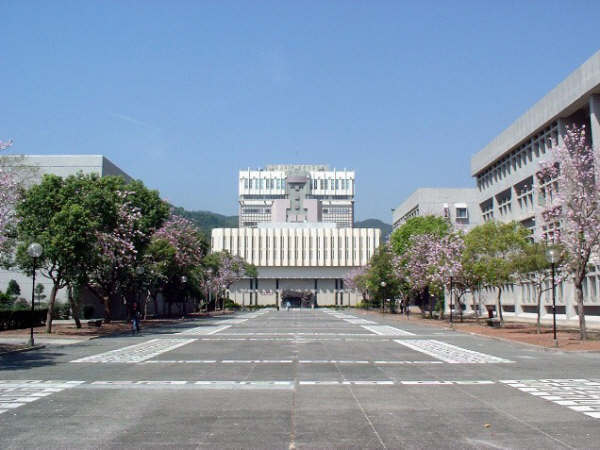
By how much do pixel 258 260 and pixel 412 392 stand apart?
410ft

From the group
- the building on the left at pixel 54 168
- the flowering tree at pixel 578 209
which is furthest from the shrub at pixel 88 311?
the flowering tree at pixel 578 209

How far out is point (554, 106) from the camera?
49.3m

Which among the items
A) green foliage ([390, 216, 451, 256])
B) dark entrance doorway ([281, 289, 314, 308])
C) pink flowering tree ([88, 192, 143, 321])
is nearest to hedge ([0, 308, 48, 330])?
pink flowering tree ([88, 192, 143, 321])

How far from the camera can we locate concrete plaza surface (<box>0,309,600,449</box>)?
29.5 feet

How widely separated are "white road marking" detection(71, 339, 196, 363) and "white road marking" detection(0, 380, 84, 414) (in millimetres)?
5146

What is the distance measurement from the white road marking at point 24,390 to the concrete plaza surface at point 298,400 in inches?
1.5

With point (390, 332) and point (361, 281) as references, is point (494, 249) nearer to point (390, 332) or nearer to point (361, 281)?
point (390, 332)

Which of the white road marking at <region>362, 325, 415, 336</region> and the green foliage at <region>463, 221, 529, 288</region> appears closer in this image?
the white road marking at <region>362, 325, 415, 336</region>

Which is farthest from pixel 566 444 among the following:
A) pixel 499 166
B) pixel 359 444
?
pixel 499 166

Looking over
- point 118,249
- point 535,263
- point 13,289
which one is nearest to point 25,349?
point 118,249

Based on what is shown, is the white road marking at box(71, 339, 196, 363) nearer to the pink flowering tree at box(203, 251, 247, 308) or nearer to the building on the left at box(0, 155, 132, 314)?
the building on the left at box(0, 155, 132, 314)

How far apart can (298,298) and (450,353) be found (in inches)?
4546

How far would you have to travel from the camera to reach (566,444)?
28.1 feet

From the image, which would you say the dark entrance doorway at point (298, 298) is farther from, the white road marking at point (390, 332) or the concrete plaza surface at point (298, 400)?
the concrete plaza surface at point (298, 400)
